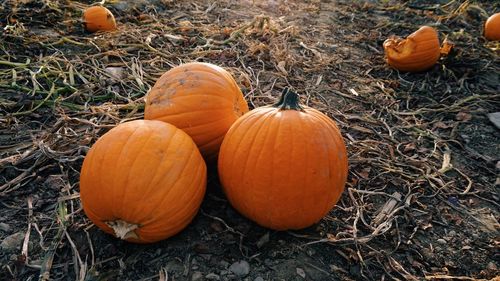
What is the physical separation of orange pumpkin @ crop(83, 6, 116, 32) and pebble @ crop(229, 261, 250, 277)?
3920 mm

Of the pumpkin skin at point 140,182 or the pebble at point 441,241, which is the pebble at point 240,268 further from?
the pebble at point 441,241

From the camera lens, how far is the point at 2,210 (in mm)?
2445

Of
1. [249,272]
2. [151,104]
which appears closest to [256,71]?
[151,104]

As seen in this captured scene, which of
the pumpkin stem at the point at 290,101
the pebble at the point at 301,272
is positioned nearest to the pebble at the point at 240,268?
the pebble at the point at 301,272

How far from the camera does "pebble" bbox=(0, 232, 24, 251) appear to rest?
7.17 ft

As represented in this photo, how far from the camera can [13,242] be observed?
2.23 m

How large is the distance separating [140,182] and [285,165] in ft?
2.36

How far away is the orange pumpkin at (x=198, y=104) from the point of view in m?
2.41

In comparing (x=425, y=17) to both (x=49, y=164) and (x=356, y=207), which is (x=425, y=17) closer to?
(x=356, y=207)

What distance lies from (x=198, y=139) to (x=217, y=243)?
0.63 metres

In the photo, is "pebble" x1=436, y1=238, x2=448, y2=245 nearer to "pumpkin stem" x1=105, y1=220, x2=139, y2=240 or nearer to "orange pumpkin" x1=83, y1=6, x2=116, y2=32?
"pumpkin stem" x1=105, y1=220, x2=139, y2=240

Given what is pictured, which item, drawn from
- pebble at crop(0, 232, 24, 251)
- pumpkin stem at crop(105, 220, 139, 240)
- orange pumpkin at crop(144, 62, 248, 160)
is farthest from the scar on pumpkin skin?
pebble at crop(0, 232, 24, 251)

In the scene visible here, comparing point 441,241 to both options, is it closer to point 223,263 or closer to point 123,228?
point 223,263

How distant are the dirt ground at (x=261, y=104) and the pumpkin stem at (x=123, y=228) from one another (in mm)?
200
